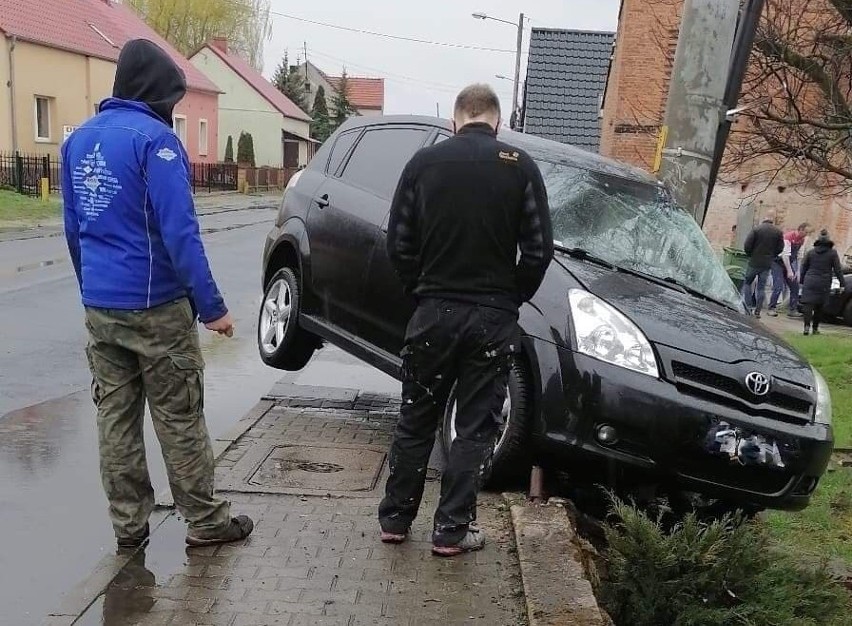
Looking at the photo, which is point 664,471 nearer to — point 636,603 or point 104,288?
point 636,603

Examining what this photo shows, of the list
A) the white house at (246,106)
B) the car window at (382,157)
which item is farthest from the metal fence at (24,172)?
the white house at (246,106)

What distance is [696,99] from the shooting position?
20.7 feet

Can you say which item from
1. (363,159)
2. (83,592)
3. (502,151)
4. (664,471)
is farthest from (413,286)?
(363,159)

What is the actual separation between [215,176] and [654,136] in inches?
1276

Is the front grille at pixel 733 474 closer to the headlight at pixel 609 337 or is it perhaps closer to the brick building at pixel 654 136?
the headlight at pixel 609 337

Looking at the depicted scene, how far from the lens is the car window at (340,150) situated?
6867mm

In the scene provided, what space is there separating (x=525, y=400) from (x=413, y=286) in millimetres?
964

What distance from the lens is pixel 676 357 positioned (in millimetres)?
4562

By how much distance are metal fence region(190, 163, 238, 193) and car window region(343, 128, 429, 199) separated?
39.0 metres

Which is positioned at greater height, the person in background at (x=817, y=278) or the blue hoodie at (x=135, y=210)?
the blue hoodie at (x=135, y=210)

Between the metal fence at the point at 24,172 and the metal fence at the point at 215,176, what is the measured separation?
13.6 metres

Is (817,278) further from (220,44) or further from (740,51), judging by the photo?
(220,44)

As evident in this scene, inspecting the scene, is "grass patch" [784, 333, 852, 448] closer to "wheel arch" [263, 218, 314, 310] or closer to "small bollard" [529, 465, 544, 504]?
"small bollard" [529, 465, 544, 504]

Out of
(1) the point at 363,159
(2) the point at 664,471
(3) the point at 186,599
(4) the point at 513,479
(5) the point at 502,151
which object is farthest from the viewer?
(1) the point at 363,159
